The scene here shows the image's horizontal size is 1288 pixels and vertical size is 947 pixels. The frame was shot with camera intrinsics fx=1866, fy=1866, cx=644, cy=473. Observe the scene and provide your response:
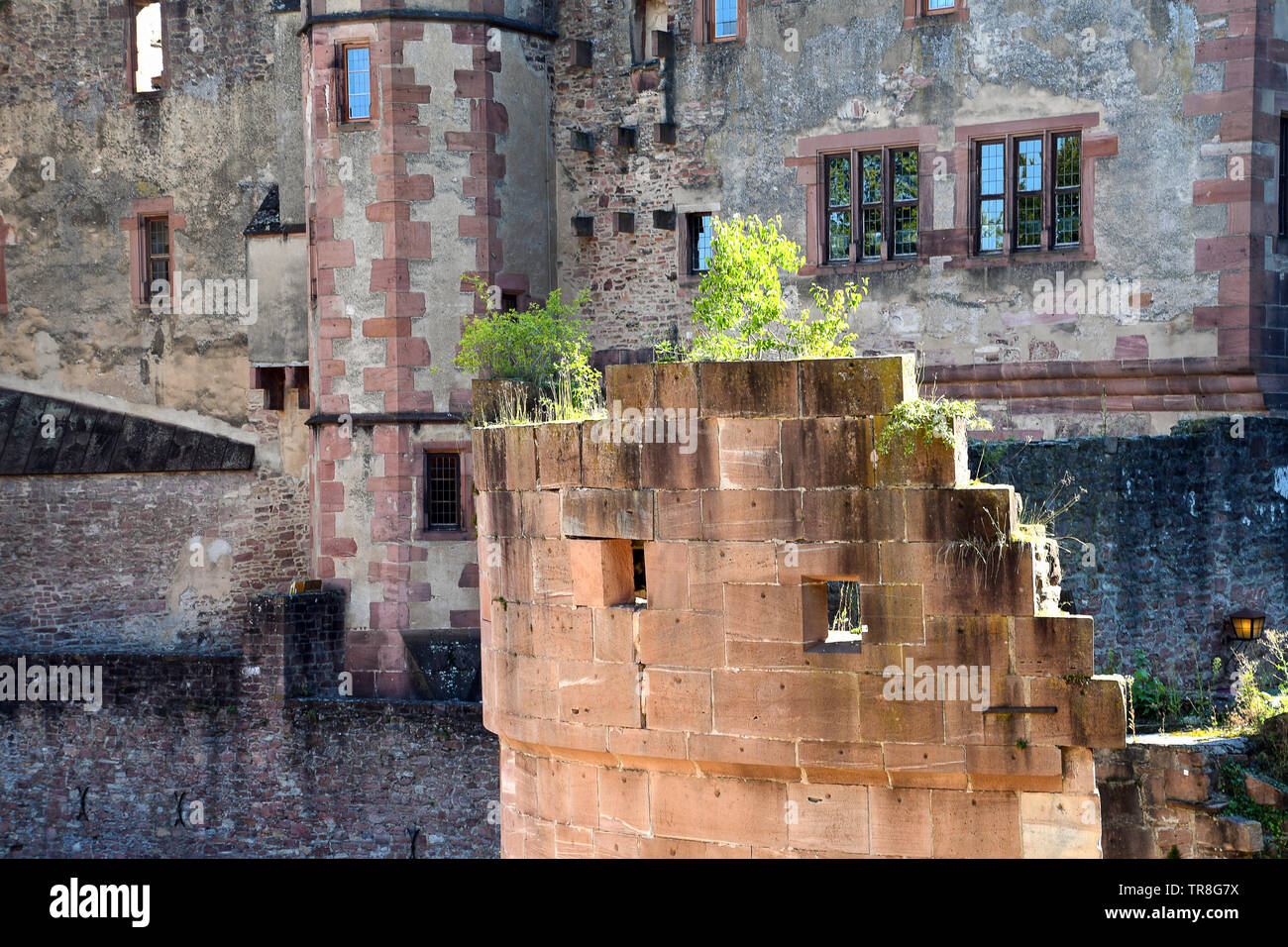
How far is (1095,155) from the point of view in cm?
1852

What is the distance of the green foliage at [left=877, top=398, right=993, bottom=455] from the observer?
27.5ft

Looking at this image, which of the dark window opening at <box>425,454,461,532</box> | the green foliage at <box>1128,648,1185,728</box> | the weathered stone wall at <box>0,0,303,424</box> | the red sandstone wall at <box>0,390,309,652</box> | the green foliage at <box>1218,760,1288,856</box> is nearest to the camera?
the green foliage at <box>1218,760,1288,856</box>

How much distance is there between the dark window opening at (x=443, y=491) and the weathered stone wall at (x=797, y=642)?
11.1 meters

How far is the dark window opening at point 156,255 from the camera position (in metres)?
25.1

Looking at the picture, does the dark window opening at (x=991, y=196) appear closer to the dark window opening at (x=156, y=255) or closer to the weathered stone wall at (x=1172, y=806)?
the weathered stone wall at (x=1172, y=806)

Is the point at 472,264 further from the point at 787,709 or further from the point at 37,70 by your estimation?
the point at 787,709

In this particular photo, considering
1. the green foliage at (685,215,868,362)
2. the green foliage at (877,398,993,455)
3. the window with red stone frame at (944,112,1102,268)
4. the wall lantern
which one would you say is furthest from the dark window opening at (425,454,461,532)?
the green foliage at (877,398,993,455)

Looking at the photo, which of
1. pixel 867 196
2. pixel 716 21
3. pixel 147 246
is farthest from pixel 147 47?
pixel 867 196

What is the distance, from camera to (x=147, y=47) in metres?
25.5

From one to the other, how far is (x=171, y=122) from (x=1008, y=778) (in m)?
19.4

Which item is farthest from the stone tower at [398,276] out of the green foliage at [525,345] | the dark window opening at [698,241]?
the green foliage at [525,345]

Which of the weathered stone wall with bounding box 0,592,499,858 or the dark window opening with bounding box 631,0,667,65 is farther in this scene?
the dark window opening with bounding box 631,0,667,65

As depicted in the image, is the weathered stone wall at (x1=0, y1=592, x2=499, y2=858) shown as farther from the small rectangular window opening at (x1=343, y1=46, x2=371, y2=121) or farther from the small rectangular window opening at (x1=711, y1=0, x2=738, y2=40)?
the small rectangular window opening at (x1=711, y1=0, x2=738, y2=40)

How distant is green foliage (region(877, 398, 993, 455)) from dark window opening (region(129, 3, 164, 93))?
19.1 meters
